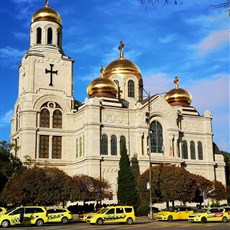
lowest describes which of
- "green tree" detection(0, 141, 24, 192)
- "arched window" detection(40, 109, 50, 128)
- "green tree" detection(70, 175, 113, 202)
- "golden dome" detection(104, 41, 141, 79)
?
"green tree" detection(70, 175, 113, 202)

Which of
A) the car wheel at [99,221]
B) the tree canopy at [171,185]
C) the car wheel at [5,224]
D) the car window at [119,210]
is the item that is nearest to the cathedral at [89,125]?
the tree canopy at [171,185]

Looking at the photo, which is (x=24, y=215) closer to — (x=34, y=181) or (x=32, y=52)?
(x=34, y=181)

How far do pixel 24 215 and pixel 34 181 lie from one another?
9.32 m

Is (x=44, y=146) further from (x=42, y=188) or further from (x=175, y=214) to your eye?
(x=175, y=214)

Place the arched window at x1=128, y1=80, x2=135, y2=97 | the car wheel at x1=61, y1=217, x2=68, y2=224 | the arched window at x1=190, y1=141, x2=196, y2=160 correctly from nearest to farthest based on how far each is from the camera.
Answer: the car wheel at x1=61, y1=217, x2=68, y2=224, the arched window at x1=190, y1=141, x2=196, y2=160, the arched window at x1=128, y1=80, x2=135, y2=97

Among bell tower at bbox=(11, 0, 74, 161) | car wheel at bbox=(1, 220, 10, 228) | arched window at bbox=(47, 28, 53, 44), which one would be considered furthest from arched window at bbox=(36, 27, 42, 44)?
car wheel at bbox=(1, 220, 10, 228)

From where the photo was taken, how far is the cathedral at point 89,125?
52.2m

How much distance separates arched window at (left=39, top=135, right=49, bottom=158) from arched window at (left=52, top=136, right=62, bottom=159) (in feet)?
2.90

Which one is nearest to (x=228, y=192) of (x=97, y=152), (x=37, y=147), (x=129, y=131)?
(x=129, y=131)

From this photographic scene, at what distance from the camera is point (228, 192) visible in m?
57.8

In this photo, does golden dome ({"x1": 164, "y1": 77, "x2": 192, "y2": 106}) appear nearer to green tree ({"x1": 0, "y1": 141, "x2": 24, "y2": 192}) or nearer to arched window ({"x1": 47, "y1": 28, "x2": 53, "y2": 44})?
arched window ({"x1": 47, "y1": 28, "x2": 53, "y2": 44})

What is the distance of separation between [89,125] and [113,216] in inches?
856

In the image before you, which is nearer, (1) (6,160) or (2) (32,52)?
(1) (6,160)

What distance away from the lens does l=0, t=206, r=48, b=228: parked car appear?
28141 millimetres
